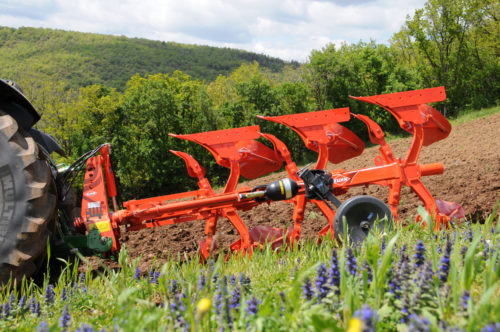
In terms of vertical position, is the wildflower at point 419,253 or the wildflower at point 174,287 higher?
the wildflower at point 419,253

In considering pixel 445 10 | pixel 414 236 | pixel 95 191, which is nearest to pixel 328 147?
pixel 414 236

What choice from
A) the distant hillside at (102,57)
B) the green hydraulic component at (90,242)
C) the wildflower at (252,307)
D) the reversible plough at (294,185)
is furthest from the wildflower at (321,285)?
the distant hillside at (102,57)

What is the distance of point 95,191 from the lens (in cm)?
392

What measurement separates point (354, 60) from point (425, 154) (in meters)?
19.7

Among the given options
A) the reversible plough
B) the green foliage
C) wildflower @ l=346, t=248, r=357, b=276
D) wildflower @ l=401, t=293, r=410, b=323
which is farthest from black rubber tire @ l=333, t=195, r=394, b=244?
the green foliage

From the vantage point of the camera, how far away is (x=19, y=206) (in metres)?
2.89

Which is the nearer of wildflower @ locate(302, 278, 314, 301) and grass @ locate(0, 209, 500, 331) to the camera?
grass @ locate(0, 209, 500, 331)

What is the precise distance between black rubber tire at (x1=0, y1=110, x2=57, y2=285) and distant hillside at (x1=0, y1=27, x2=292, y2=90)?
87480mm

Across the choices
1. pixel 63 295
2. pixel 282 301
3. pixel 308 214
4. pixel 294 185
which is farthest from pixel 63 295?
pixel 308 214

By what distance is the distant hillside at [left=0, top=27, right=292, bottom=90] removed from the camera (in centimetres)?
A: 9175

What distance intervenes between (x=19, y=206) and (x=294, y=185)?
2.41m

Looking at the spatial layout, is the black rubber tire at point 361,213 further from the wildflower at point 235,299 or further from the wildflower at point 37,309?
the wildflower at point 37,309

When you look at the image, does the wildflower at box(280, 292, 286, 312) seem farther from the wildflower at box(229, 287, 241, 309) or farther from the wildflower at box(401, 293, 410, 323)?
the wildflower at box(401, 293, 410, 323)

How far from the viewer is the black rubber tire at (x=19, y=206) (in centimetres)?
286
